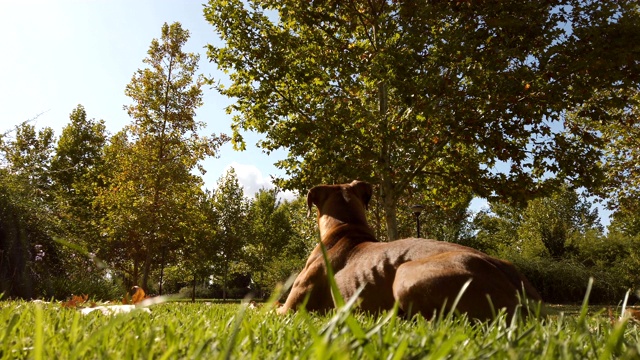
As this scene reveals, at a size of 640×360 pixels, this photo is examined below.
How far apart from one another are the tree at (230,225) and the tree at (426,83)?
24.2 metres

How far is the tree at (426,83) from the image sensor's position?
40.1ft

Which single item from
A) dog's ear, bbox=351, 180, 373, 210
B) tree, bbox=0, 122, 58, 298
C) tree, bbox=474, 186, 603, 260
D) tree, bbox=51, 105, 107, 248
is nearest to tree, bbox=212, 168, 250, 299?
tree, bbox=51, 105, 107, 248

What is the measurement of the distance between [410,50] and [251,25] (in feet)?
15.6

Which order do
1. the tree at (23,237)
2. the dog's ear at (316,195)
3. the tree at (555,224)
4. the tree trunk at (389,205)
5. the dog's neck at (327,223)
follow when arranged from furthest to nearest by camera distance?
the tree at (555,224), the tree trunk at (389,205), the tree at (23,237), the dog's ear at (316,195), the dog's neck at (327,223)

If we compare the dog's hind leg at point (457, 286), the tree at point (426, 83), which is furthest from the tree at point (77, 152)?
the dog's hind leg at point (457, 286)

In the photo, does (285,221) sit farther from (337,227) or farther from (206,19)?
Result: (337,227)

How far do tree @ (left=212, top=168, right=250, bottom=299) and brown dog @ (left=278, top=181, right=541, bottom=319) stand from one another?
31376 mm

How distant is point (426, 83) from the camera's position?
475 inches

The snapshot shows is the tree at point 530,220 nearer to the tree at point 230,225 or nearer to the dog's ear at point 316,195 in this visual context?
the tree at point 230,225

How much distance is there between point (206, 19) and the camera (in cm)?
1410

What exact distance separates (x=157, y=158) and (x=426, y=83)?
14.8 m

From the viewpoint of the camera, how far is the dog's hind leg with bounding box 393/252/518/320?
11.2 feet

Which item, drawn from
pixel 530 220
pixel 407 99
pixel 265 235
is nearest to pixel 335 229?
pixel 407 99

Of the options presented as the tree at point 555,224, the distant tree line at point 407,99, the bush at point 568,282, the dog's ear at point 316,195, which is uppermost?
the distant tree line at point 407,99
